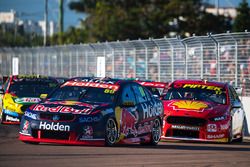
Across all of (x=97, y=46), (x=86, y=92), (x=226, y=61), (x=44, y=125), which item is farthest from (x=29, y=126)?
(x=97, y=46)

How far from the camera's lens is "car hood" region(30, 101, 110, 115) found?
1534 cm

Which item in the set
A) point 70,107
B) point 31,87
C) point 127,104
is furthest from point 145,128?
point 31,87

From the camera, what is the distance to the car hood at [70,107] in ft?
50.3

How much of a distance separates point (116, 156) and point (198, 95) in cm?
627

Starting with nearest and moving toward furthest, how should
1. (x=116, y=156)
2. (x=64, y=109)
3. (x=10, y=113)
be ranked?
(x=116, y=156) < (x=64, y=109) < (x=10, y=113)

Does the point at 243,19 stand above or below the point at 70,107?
above

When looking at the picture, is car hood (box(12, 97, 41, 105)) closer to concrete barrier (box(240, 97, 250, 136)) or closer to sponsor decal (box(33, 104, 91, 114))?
concrete barrier (box(240, 97, 250, 136))

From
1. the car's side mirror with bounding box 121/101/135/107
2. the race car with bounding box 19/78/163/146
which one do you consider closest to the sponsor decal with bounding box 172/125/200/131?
the race car with bounding box 19/78/163/146

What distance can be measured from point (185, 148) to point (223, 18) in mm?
50259

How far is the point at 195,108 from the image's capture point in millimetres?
18938

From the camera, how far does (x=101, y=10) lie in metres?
73.1

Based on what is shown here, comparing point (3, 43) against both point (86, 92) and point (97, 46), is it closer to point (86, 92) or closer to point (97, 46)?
point (97, 46)

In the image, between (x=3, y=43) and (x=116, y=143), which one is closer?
(x=116, y=143)

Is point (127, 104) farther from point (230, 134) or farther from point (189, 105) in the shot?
point (230, 134)
